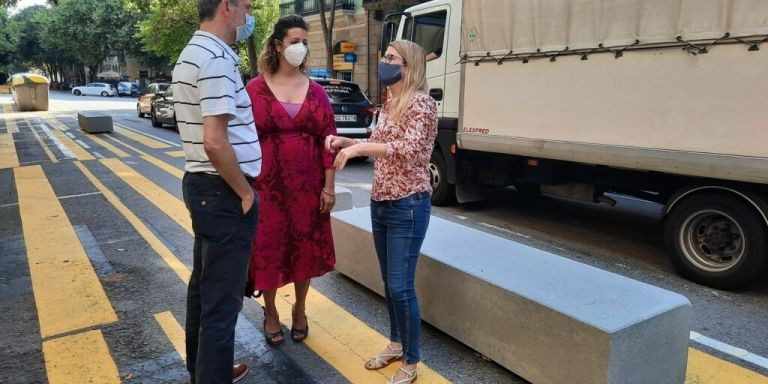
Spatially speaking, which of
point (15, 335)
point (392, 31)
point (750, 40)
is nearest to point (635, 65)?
point (750, 40)

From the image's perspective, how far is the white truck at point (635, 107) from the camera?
423 centimetres

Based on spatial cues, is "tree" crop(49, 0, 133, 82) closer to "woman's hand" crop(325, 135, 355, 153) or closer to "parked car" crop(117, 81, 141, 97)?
"parked car" crop(117, 81, 141, 97)

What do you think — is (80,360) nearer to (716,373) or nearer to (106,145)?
(716,373)

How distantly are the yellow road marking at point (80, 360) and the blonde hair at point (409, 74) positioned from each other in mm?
2137

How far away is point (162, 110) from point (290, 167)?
17196 mm

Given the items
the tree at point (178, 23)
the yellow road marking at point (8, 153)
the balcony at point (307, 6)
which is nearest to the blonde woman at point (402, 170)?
the yellow road marking at point (8, 153)

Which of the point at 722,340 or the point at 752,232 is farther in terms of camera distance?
the point at 752,232

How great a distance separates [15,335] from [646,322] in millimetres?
3741

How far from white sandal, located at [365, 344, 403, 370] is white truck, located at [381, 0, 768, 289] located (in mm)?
2987

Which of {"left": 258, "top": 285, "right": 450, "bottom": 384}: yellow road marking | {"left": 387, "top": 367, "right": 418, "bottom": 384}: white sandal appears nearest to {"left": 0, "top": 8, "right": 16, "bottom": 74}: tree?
{"left": 258, "top": 285, "right": 450, "bottom": 384}: yellow road marking

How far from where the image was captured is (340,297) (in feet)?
14.0

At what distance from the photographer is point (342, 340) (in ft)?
11.6

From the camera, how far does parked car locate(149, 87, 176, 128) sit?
1822 centimetres

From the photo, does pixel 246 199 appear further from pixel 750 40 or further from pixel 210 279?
pixel 750 40
